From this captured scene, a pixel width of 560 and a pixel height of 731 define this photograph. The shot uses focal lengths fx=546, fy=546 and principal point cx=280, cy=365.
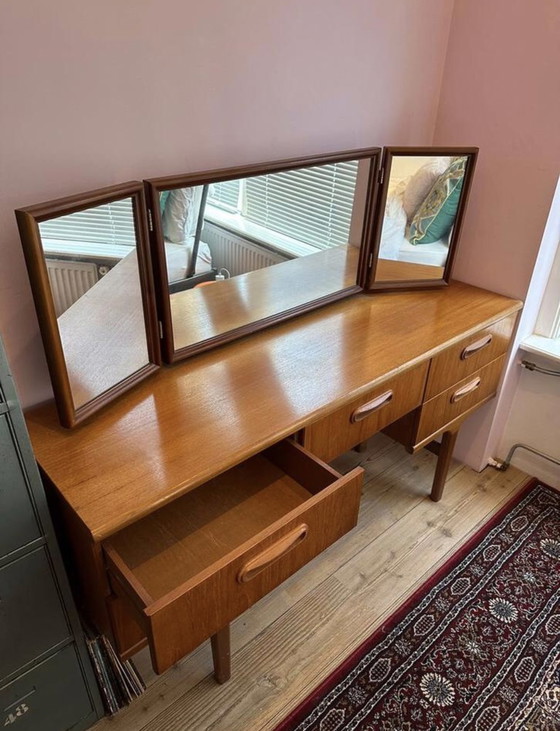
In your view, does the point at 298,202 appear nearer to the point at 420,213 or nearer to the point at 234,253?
the point at 234,253

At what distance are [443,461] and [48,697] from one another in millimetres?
1282

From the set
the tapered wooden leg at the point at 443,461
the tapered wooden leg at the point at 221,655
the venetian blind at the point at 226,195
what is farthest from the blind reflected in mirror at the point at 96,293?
the tapered wooden leg at the point at 443,461

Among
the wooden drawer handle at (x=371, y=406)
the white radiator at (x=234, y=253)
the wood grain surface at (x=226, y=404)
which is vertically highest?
the white radiator at (x=234, y=253)

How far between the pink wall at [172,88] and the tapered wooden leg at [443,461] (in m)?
0.94

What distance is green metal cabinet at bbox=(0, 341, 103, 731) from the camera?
2.87 feet

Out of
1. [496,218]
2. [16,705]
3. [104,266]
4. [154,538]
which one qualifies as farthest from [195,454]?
[496,218]

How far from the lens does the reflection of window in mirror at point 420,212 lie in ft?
5.05

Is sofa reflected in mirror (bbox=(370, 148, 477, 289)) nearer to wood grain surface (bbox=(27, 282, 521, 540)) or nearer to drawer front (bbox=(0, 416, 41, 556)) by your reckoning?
wood grain surface (bbox=(27, 282, 521, 540))

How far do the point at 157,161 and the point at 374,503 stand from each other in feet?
4.25

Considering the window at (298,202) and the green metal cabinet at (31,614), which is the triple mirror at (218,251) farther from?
the green metal cabinet at (31,614)

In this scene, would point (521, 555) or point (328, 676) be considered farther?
point (521, 555)

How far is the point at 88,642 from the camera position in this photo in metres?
1.18

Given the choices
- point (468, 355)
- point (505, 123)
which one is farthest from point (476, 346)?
point (505, 123)

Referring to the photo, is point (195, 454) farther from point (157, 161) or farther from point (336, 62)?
point (336, 62)
